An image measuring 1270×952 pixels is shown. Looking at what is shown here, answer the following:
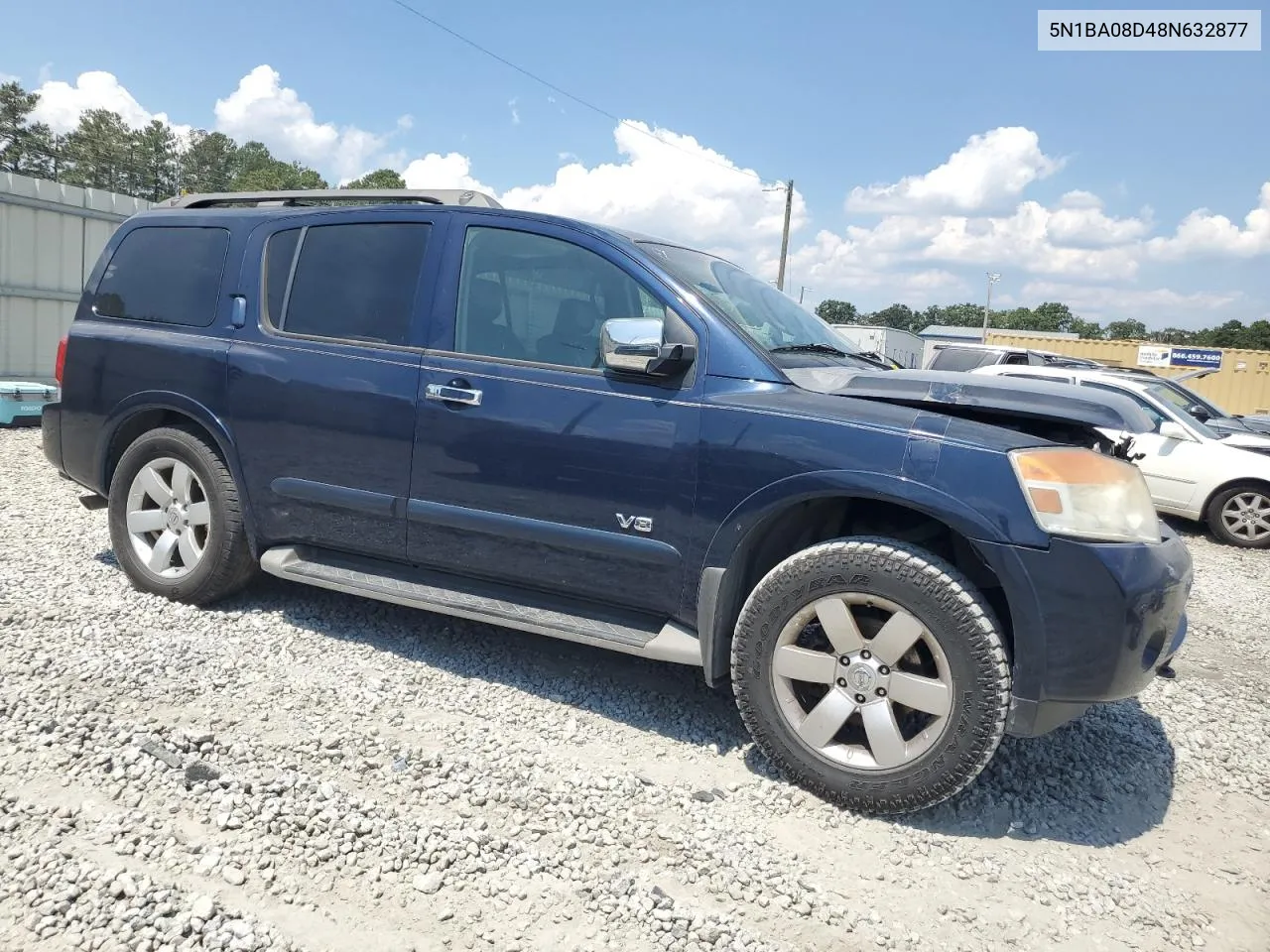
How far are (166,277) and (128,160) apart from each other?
74017mm

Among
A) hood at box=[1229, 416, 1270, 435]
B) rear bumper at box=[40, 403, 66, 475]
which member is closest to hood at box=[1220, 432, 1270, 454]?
hood at box=[1229, 416, 1270, 435]

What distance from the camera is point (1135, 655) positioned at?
2.62m

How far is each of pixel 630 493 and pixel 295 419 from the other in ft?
5.22

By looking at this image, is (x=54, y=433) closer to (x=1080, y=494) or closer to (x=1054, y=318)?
(x=1080, y=494)

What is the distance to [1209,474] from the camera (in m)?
8.54

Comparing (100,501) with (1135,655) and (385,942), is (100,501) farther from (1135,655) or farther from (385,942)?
(1135,655)

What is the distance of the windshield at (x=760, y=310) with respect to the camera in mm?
3326

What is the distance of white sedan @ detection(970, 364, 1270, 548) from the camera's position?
330 inches

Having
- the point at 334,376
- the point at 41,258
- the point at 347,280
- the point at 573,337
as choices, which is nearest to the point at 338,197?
the point at 347,280

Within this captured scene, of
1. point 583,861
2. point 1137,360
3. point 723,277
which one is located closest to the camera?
point 583,861

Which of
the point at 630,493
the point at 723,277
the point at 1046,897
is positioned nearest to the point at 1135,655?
the point at 1046,897

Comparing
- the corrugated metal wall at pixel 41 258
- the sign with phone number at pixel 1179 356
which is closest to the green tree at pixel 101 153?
the corrugated metal wall at pixel 41 258

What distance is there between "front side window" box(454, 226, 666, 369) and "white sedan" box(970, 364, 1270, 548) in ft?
20.2

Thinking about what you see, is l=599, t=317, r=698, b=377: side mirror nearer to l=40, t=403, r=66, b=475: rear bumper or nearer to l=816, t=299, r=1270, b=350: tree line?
l=40, t=403, r=66, b=475: rear bumper
